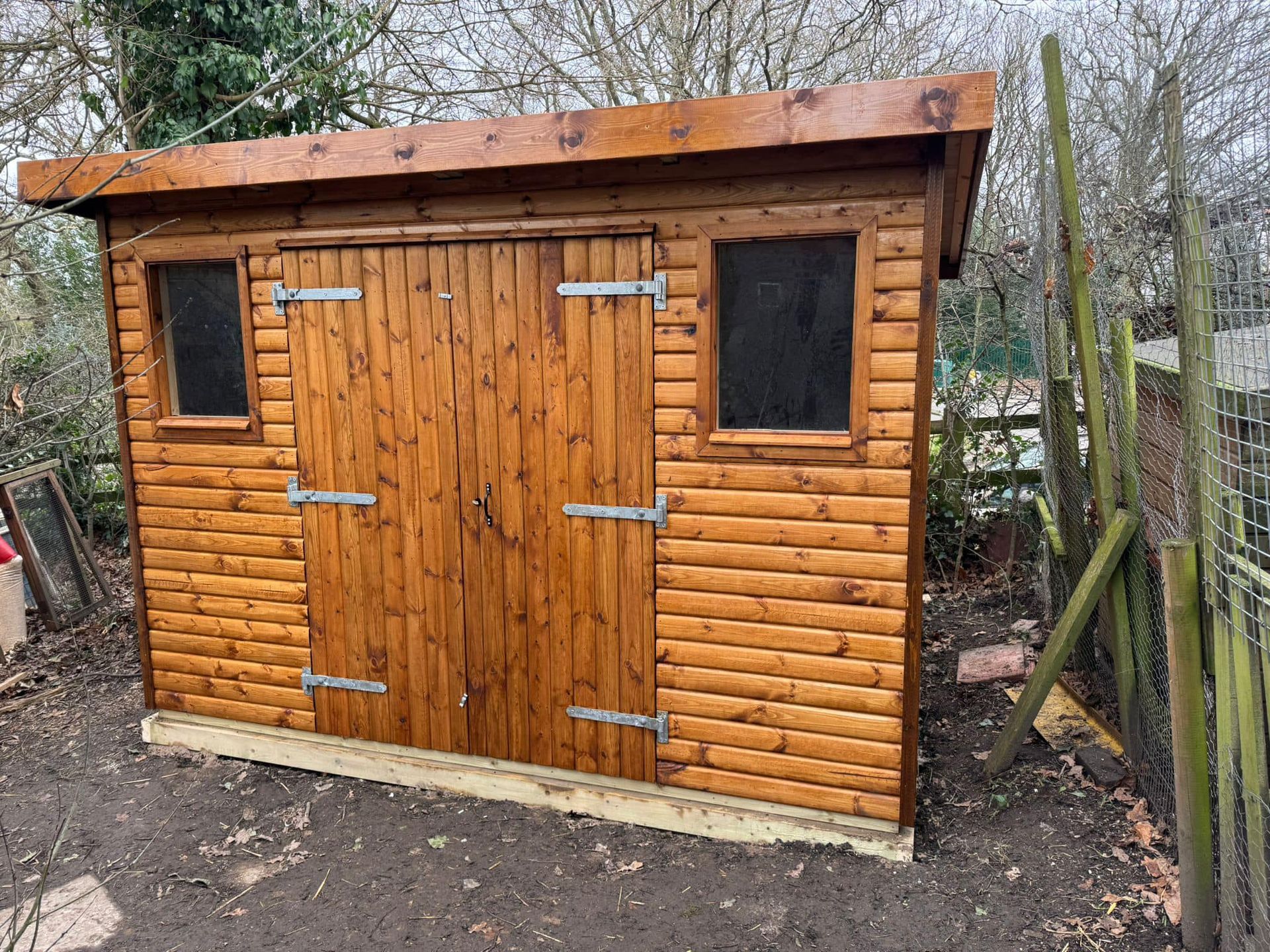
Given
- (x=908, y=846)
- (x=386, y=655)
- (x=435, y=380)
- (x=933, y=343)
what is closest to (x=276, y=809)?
(x=386, y=655)

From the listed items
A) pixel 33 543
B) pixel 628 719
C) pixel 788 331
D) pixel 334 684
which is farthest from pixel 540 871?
pixel 33 543

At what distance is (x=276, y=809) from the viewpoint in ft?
12.1

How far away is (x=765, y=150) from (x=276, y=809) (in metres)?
3.41

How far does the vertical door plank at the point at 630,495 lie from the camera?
3197 millimetres

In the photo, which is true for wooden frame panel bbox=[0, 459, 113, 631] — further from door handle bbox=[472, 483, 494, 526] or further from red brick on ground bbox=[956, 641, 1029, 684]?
red brick on ground bbox=[956, 641, 1029, 684]

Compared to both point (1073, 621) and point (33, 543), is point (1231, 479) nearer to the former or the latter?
point (1073, 621)

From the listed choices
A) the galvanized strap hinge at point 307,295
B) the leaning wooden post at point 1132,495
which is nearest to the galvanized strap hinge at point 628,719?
the leaning wooden post at point 1132,495

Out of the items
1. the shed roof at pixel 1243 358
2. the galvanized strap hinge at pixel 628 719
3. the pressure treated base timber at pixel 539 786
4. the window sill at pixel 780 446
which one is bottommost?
the pressure treated base timber at pixel 539 786

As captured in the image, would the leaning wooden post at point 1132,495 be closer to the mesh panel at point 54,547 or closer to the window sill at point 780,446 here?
the window sill at point 780,446

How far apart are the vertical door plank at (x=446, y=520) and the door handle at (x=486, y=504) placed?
6 centimetres

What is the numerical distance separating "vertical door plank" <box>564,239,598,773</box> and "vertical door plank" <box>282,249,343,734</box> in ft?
3.81

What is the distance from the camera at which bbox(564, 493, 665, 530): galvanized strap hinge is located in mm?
3287

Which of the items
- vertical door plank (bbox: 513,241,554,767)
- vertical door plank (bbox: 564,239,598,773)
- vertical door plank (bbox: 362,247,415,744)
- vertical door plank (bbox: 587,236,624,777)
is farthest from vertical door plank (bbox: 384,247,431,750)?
vertical door plank (bbox: 587,236,624,777)

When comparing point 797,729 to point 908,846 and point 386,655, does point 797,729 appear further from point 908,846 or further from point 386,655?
point 386,655
